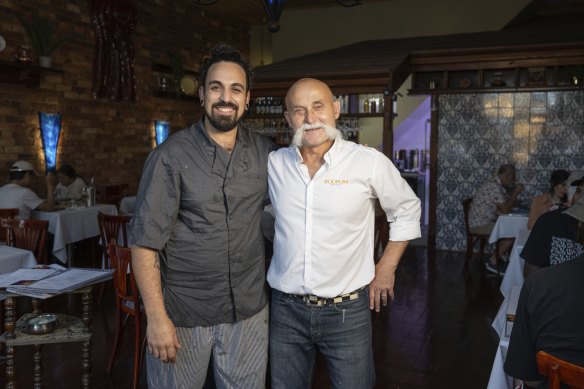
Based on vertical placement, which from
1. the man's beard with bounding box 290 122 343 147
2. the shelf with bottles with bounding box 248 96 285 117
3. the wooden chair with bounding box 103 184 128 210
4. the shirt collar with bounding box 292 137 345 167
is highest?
the shelf with bottles with bounding box 248 96 285 117

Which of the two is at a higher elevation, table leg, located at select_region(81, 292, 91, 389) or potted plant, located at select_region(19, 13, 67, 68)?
potted plant, located at select_region(19, 13, 67, 68)

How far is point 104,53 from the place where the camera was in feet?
28.3

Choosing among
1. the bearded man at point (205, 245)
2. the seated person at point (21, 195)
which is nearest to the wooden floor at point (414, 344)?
A: the seated person at point (21, 195)

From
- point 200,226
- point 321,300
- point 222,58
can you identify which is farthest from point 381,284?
point 222,58

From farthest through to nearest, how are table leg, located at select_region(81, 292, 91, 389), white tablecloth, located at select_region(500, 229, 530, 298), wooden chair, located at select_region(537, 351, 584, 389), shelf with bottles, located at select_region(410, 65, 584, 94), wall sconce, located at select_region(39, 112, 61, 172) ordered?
1. shelf with bottles, located at select_region(410, 65, 584, 94)
2. wall sconce, located at select_region(39, 112, 61, 172)
3. white tablecloth, located at select_region(500, 229, 530, 298)
4. table leg, located at select_region(81, 292, 91, 389)
5. wooden chair, located at select_region(537, 351, 584, 389)

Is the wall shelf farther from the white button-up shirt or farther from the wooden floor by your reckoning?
the white button-up shirt

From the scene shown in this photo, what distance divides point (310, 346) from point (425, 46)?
7.42 meters

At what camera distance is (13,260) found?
3.81 metres

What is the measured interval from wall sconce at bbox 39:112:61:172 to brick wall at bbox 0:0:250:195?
0.08 m

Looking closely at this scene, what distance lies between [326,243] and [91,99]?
7.40m

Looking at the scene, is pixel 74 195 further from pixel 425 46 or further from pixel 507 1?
pixel 507 1

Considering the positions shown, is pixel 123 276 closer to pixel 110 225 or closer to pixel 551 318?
pixel 110 225

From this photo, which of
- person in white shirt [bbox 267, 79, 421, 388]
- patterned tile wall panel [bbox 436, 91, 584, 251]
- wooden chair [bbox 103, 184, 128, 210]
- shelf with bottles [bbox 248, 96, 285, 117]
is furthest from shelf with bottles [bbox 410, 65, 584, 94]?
person in white shirt [bbox 267, 79, 421, 388]

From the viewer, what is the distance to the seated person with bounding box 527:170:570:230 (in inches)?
207
